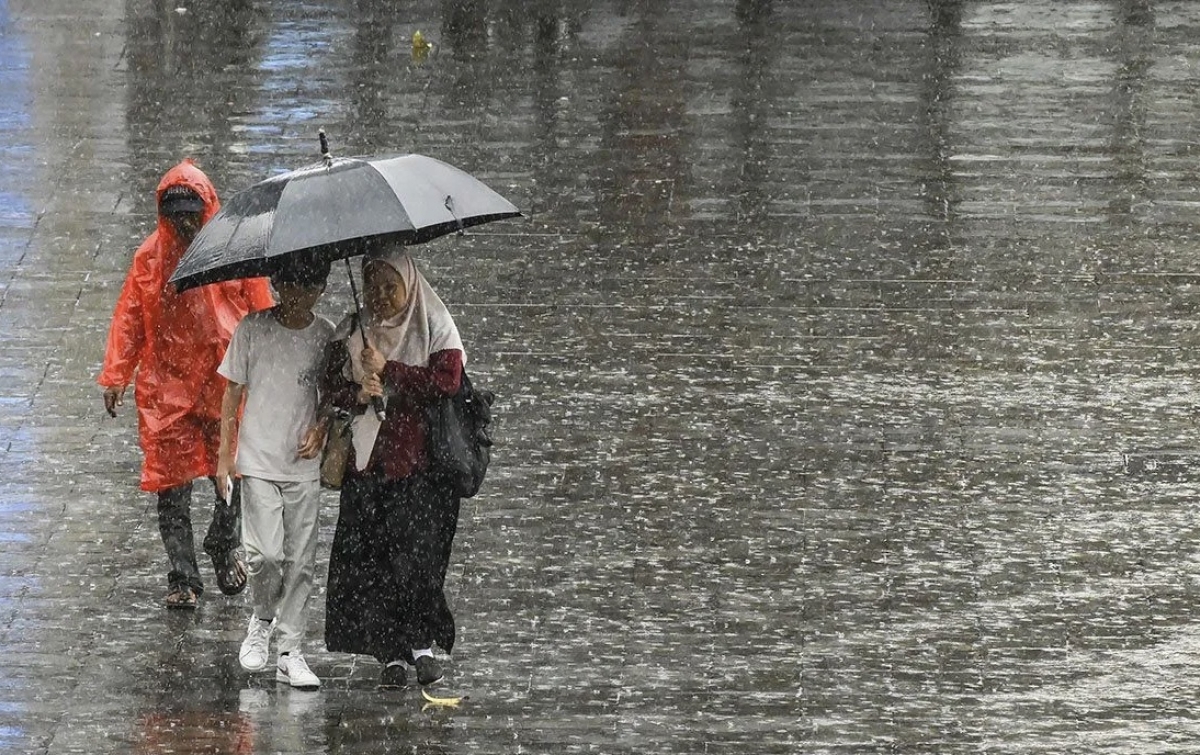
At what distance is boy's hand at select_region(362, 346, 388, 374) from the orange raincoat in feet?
3.29

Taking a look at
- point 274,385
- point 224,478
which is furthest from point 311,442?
point 224,478

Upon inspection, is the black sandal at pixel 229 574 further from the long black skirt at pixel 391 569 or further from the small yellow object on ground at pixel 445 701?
the small yellow object on ground at pixel 445 701

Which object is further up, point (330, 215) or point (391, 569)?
point (330, 215)

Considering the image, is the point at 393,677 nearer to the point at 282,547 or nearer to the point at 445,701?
the point at 445,701

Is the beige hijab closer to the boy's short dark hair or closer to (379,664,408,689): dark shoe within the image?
the boy's short dark hair

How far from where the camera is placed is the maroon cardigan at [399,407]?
7730mm

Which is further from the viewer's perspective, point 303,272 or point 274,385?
point 274,385

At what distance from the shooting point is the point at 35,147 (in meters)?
13.0

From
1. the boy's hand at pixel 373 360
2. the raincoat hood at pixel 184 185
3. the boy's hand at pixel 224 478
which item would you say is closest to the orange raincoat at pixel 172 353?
→ the raincoat hood at pixel 184 185

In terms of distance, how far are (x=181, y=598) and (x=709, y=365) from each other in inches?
120

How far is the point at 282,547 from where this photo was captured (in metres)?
7.92

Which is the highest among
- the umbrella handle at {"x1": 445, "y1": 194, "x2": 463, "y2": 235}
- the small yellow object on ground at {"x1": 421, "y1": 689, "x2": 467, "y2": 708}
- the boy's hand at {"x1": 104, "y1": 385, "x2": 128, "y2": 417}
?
the umbrella handle at {"x1": 445, "y1": 194, "x2": 463, "y2": 235}

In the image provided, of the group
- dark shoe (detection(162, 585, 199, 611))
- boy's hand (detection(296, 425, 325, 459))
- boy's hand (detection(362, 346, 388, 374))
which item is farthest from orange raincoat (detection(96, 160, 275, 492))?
boy's hand (detection(362, 346, 388, 374))

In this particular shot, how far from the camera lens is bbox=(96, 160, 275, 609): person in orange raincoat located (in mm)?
8461
